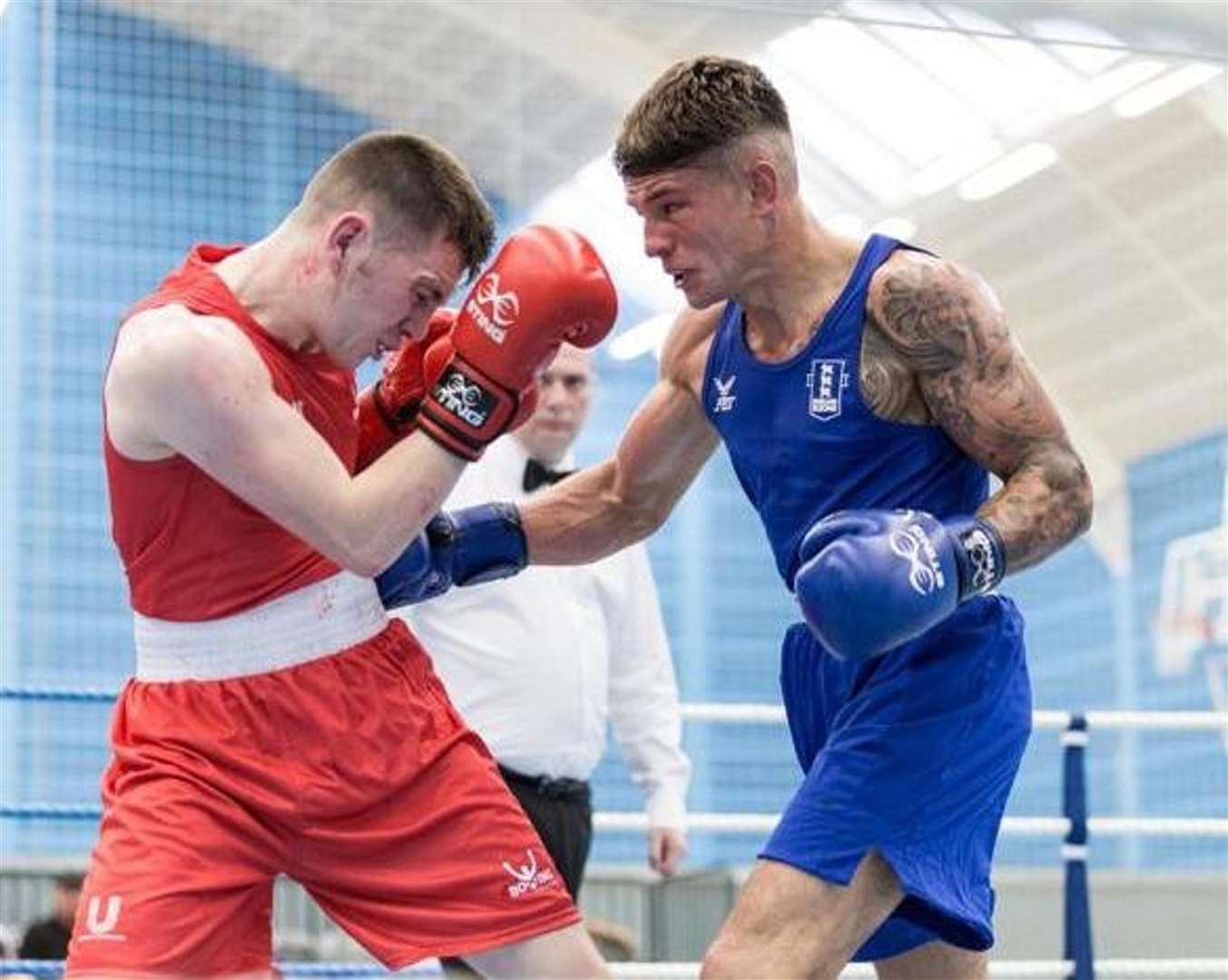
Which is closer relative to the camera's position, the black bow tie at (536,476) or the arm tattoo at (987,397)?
the arm tattoo at (987,397)

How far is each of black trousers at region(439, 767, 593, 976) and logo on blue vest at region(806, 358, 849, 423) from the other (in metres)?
1.22

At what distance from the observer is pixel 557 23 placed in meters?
5.02

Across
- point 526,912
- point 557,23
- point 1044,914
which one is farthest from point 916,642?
point 1044,914

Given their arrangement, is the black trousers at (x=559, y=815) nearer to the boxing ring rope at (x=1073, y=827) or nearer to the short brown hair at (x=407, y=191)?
the boxing ring rope at (x=1073, y=827)

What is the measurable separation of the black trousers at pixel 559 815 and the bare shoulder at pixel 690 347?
938 mm

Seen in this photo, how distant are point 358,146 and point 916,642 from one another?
797 mm

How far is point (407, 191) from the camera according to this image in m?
2.34

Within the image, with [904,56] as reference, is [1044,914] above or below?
below

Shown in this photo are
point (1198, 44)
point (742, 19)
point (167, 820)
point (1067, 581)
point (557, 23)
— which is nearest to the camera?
point (167, 820)

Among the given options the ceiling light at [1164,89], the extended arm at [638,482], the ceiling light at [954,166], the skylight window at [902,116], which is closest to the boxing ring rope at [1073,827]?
the extended arm at [638,482]

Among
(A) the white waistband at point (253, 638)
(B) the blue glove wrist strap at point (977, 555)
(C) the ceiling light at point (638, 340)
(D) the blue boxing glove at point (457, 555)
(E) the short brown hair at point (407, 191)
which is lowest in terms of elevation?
(A) the white waistband at point (253, 638)

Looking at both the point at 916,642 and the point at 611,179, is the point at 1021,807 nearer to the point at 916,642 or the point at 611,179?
the point at 611,179

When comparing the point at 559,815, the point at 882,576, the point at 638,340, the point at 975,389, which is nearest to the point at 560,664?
the point at 559,815

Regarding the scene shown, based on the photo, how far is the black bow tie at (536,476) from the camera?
3.54m
